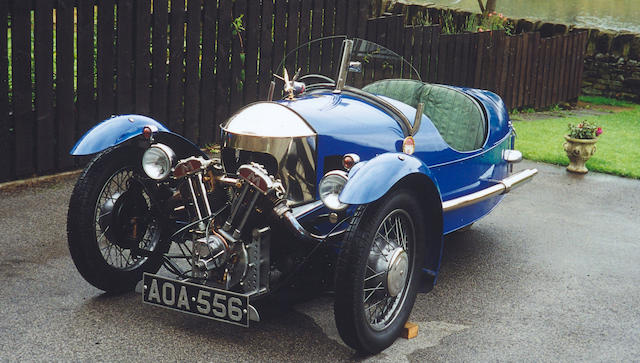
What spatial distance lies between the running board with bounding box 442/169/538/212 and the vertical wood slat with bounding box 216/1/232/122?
3656 mm

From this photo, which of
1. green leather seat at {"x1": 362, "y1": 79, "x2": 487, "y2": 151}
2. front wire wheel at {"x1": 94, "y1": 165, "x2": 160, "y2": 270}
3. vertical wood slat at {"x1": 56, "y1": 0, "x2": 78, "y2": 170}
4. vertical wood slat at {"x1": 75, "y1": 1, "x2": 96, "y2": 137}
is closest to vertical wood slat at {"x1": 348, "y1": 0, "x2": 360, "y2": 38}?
vertical wood slat at {"x1": 75, "y1": 1, "x2": 96, "y2": 137}

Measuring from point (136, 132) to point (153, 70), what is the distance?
11.2 feet

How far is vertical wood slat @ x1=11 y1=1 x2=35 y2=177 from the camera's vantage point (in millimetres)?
6680

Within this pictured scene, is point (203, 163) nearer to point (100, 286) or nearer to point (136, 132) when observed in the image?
point (136, 132)

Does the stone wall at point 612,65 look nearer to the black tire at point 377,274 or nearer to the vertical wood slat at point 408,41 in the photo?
the vertical wood slat at point 408,41

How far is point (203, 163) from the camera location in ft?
13.4

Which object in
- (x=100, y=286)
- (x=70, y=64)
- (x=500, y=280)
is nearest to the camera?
(x=100, y=286)

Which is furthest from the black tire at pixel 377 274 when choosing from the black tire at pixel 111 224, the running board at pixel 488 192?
the black tire at pixel 111 224

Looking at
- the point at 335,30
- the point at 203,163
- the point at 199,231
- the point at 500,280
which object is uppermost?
the point at 335,30

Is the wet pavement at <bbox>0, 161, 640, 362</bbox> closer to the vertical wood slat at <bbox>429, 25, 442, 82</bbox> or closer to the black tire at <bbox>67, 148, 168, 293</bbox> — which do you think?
the black tire at <bbox>67, 148, 168, 293</bbox>

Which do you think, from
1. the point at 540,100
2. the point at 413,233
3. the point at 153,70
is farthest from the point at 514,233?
the point at 540,100

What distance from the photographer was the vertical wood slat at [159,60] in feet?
25.4

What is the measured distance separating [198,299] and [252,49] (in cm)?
520

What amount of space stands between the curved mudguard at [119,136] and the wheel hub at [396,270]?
1.45m
